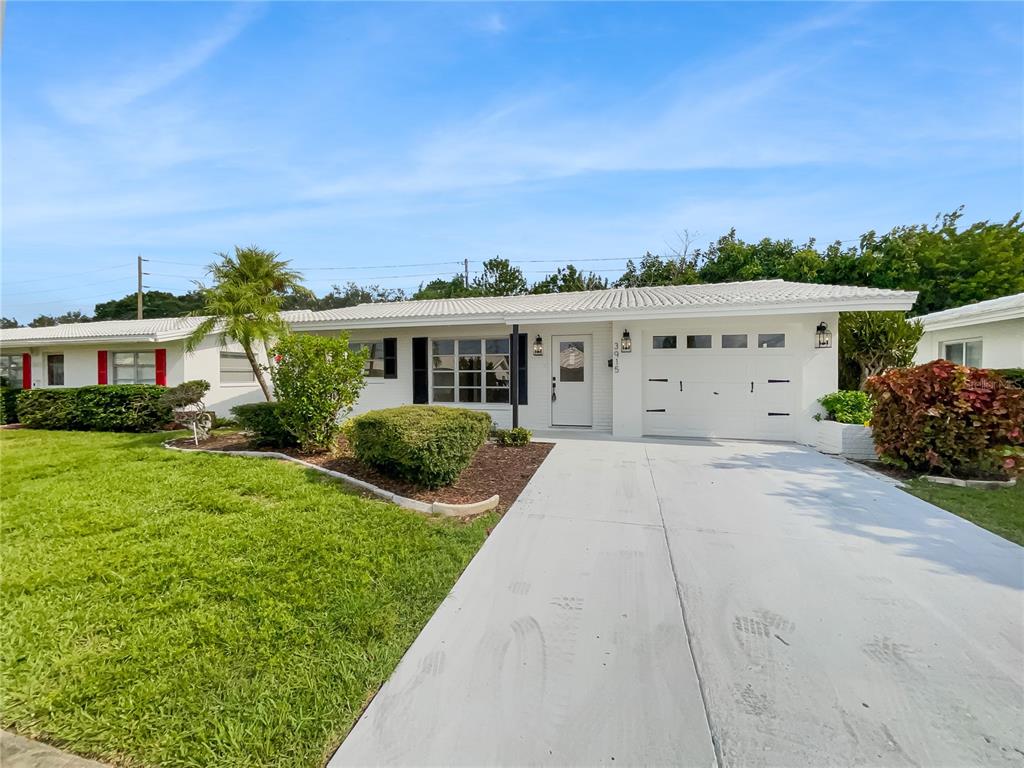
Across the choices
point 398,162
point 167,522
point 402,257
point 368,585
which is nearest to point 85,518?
point 167,522

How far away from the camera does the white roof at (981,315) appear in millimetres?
9172

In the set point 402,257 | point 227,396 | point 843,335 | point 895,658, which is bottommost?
point 895,658

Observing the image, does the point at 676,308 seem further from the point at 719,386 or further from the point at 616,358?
the point at 719,386

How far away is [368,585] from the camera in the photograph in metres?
3.08

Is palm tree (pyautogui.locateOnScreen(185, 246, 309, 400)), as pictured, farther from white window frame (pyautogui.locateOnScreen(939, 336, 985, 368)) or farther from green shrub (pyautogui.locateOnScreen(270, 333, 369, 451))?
white window frame (pyautogui.locateOnScreen(939, 336, 985, 368))

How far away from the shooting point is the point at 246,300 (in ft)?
30.6

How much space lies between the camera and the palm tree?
366 inches

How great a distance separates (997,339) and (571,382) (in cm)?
989

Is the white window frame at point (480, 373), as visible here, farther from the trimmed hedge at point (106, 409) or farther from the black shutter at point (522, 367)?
the trimmed hedge at point (106, 409)

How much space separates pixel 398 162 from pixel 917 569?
1113cm

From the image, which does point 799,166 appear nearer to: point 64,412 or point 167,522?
point 167,522

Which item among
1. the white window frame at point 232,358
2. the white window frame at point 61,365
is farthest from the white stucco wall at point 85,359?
the white window frame at point 232,358

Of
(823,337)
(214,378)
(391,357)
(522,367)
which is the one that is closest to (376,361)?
(391,357)

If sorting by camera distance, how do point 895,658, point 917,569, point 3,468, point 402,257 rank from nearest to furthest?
point 895,658
point 917,569
point 3,468
point 402,257
